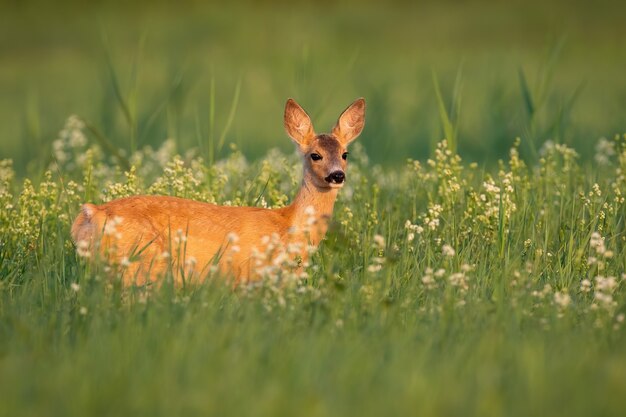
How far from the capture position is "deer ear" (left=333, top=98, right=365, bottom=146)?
8148mm

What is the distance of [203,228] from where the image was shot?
6.89 m

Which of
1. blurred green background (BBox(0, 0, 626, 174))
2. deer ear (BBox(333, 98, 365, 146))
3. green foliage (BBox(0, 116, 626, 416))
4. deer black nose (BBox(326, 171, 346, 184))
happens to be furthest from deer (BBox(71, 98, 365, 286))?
blurred green background (BBox(0, 0, 626, 174))

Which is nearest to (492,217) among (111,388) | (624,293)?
(624,293)

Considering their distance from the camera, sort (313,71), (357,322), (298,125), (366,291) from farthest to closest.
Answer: (313,71)
(298,125)
(366,291)
(357,322)

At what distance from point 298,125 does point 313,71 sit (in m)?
1.90

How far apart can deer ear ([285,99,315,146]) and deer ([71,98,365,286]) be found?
→ 0.95ft

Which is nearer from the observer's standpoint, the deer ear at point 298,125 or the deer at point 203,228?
the deer at point 203,228

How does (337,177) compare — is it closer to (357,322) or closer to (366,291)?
(366,291)

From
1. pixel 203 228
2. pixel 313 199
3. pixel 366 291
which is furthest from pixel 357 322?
pixel 313 199

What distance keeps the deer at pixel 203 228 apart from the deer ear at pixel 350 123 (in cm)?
38

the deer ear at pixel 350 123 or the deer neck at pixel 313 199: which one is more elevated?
the deer ear at pixel 350 123

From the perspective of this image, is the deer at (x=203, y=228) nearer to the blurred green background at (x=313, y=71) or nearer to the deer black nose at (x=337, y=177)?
the deer black nose at (x=337, y=177)

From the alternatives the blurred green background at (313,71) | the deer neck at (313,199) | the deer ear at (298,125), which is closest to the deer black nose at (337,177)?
the deer neck at (313,199)

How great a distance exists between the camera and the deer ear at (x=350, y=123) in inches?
321
